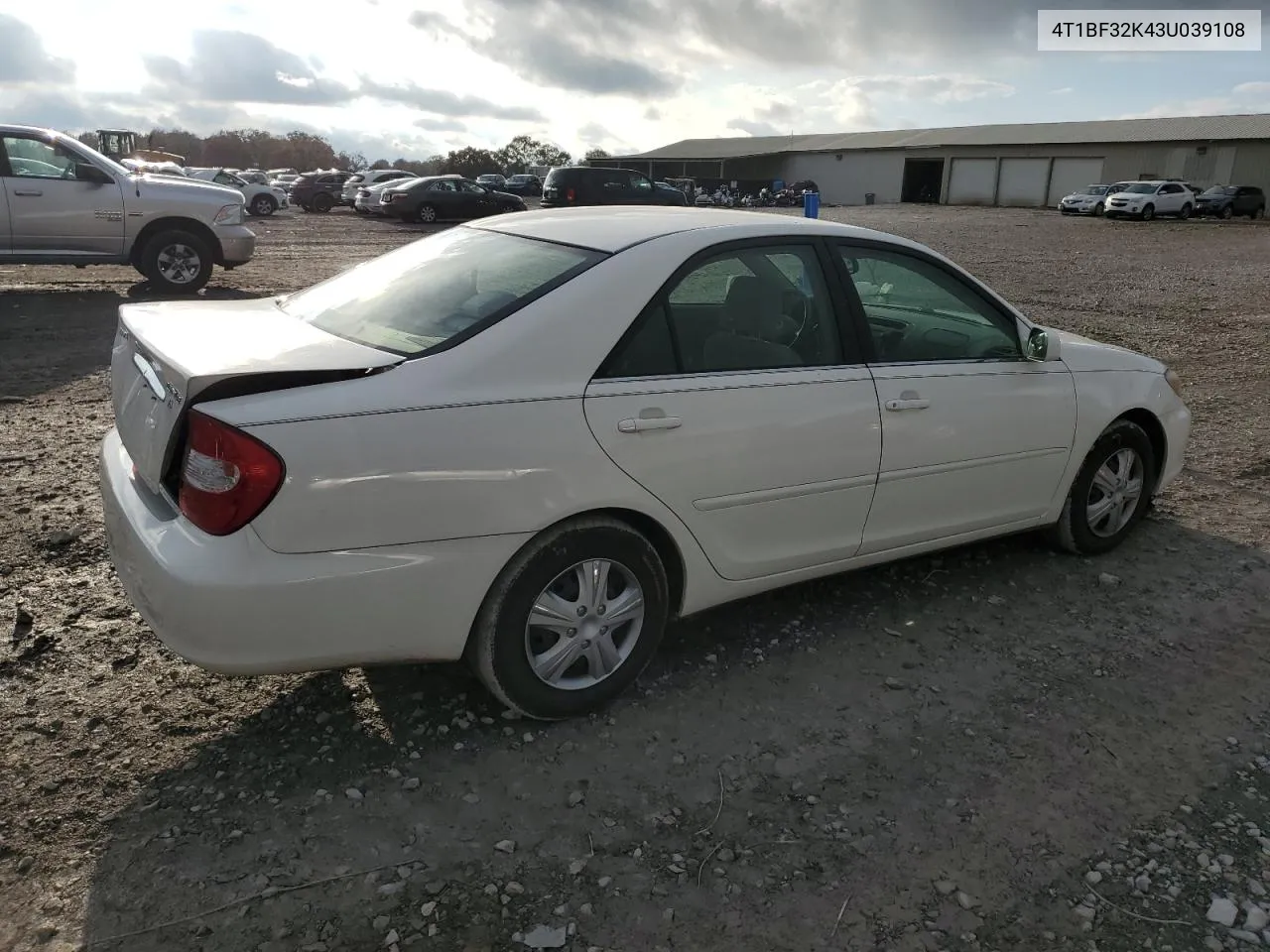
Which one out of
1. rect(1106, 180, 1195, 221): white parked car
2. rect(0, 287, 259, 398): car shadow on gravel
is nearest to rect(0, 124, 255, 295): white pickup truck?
rect(0, 287, 259, 398): car shadow on gravel

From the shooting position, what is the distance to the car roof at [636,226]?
3.39 m

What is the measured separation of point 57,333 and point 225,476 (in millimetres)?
7760

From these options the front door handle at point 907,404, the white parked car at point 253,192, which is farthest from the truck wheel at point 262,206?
the front door handle at point 907,404

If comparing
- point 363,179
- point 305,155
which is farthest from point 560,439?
point 305,155

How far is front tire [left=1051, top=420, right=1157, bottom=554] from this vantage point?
14.8 feet

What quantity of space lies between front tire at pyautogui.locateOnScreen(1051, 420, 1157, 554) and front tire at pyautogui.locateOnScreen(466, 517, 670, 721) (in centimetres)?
229

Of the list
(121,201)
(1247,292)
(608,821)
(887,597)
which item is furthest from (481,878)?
(1247,292)

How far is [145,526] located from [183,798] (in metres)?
0.77

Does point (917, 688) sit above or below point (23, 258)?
below

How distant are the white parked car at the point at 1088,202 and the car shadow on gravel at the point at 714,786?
40.4 metres

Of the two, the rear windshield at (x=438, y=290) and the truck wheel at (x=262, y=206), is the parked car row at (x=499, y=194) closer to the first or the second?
the truck wheel at (x=262, y=206)

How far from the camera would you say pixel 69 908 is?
2.34m

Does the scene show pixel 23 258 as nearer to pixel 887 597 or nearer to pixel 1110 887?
pixel 887 597

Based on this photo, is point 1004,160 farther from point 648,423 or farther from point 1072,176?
point 648,423
